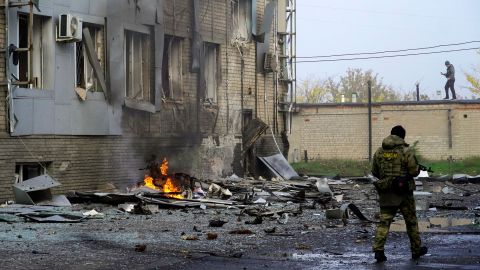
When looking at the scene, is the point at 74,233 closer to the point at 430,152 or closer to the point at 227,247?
the point at 227,247

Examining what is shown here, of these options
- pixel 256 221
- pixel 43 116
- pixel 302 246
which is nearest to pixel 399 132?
pixel 302 246

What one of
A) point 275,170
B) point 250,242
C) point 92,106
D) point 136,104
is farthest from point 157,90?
point 250,242

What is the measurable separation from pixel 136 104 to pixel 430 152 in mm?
25684

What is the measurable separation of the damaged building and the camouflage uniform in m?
8.64

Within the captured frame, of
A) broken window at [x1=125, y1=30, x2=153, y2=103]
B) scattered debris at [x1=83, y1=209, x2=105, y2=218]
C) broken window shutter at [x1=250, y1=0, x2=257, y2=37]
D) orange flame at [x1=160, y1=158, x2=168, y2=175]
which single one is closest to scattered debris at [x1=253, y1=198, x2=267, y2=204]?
orange flame at [x1=160, y1=158, x2=168, y2=175]

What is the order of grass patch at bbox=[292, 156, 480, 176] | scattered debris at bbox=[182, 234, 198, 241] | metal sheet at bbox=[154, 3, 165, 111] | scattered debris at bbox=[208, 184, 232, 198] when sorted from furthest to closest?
1. grass patch at bbox=[292, 156, 480, 176]
2. metal sheet at bbox=[154, 3, 165, 111]
3. scattered debris at bbox=[208, 184, 232, 198]
4. scattered debris at bbox=[182, 234, 198, 241]

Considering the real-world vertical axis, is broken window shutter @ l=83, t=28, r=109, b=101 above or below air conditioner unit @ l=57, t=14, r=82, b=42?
below

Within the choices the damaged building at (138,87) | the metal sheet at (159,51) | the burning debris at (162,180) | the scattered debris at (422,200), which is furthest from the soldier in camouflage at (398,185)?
the metal sheet at (159,51)

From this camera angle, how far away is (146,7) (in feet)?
65.0

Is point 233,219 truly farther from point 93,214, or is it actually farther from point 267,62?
point 267,62

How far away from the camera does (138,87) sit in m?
19.7

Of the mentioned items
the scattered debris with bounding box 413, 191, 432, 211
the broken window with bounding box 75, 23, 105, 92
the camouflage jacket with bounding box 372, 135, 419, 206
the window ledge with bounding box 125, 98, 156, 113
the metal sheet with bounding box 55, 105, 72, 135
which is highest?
the broken window with bounding box 75, 23, 105, 92

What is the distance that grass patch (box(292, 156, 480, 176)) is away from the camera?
34.2 metres

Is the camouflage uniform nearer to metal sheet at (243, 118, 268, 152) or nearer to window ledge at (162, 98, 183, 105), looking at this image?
window ledge at (162, 98, 183, 105)
